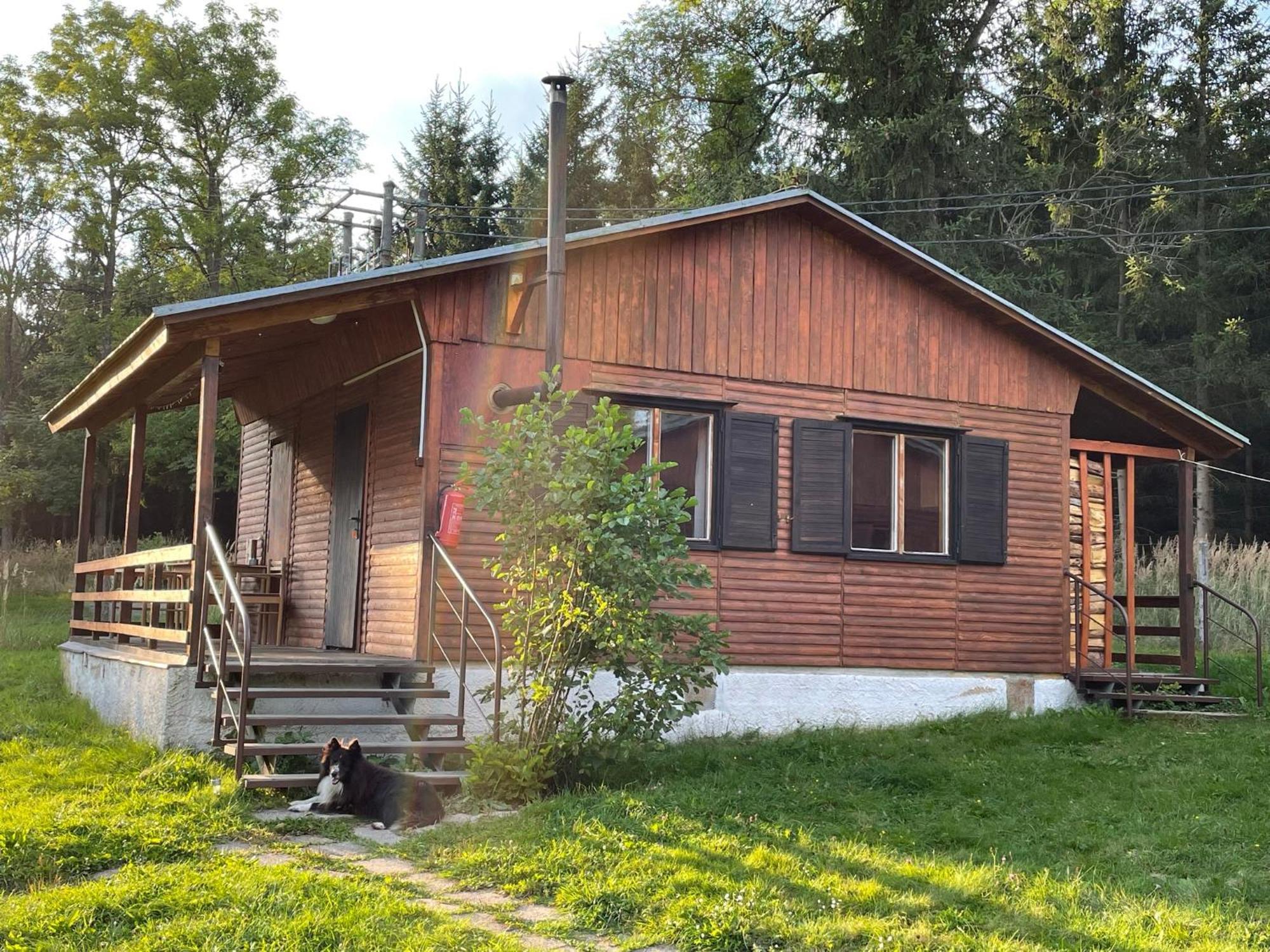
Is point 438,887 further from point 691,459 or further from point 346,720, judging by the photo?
point 691,459

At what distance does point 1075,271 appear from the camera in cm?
2623

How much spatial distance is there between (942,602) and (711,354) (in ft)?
10.6

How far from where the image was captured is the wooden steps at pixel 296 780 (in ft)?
24.5

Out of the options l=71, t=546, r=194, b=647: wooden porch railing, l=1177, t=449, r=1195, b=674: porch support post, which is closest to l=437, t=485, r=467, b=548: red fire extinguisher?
l=71, t=546, r=194, b=647: wooden porch railing

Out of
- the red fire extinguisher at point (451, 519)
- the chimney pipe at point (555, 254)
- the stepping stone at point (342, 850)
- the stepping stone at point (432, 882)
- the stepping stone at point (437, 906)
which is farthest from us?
the chimney pipe at point (555, 254)

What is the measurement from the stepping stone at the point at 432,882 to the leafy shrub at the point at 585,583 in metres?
1.74

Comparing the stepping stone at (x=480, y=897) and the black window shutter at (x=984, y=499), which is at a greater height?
the black window shutter at (x=984, y=499)

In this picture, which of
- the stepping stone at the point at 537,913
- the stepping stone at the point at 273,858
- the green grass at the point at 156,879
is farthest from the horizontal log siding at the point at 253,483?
the stepping stone at the point at 537,913

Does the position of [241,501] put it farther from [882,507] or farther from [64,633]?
[882,507]

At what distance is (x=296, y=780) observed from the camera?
753cm

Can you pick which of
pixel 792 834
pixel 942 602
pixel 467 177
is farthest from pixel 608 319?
pixel 467 177

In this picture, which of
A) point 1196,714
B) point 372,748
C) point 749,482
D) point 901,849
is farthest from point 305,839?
point 1196,714

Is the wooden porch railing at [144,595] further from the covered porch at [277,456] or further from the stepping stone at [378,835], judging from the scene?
the stepping stone at [378,835]

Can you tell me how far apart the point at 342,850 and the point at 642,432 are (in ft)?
17.0
